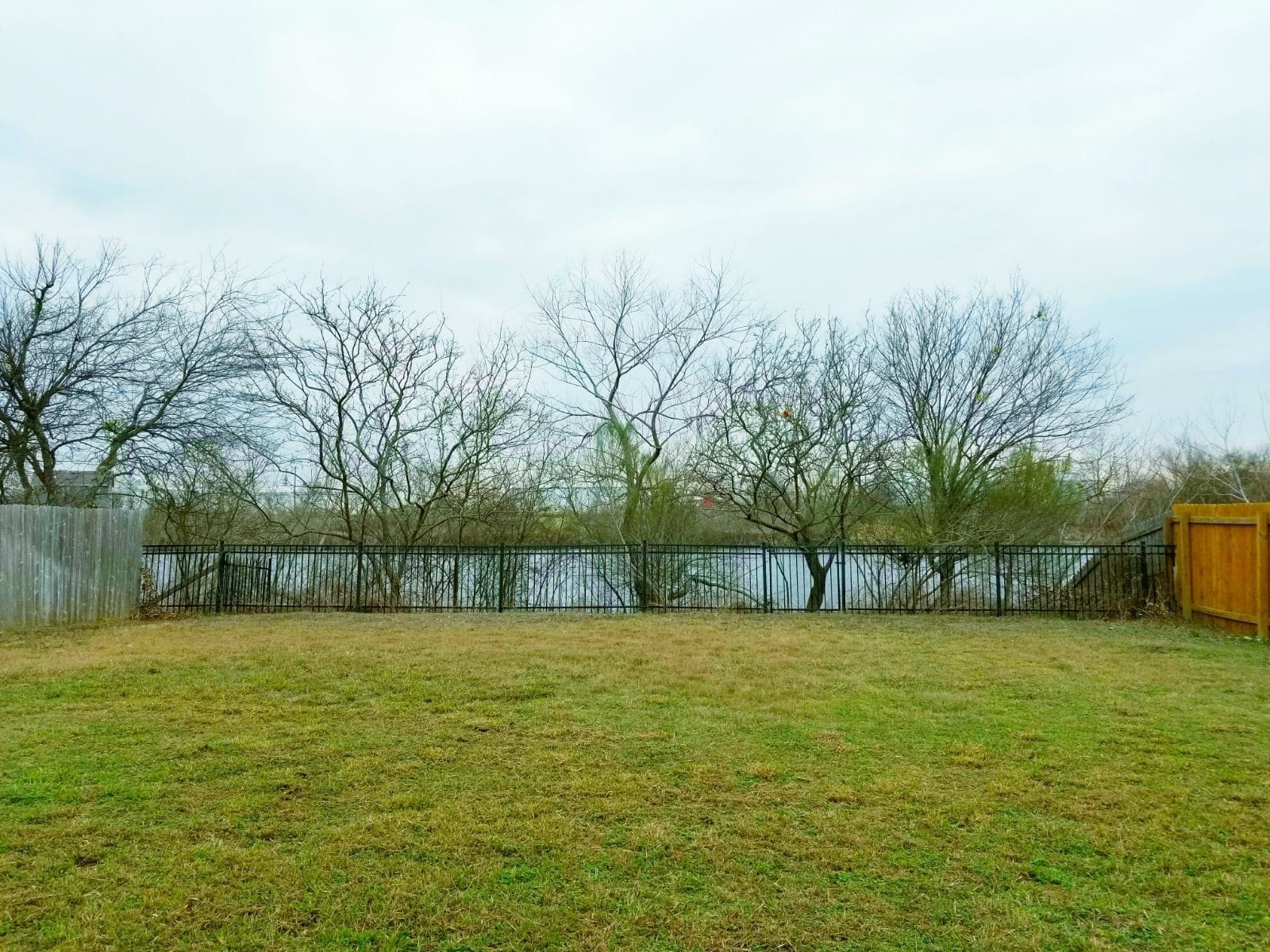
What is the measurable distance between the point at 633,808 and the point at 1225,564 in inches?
362

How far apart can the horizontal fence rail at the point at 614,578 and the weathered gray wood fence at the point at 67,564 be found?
996mm

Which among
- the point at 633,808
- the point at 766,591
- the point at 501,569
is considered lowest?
the point at 633,808

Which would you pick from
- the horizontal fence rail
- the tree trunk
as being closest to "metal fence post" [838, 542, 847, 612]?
the horizontal fence rail

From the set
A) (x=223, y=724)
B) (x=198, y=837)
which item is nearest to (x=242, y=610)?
(x=223, y=724)

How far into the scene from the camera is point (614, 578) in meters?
13.0

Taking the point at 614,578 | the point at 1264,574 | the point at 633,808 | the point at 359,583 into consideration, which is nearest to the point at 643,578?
the point at 614,578

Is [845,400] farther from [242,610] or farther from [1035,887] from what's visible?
[1035,887]

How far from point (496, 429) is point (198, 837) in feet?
41.9

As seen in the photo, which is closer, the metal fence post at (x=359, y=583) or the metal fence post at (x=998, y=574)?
the metal fence post at (x=998, y=574)

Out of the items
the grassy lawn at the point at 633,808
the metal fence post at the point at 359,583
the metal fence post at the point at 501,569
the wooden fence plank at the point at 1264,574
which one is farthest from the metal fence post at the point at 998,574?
the metal fence post at the point at 359,583

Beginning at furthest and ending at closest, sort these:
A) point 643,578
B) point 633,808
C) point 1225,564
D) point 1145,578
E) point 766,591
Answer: point 643,578, point 766,591, point 1145,578, point 1225,564, point 633,808

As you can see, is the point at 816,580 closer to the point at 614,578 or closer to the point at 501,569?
the point at 614,578

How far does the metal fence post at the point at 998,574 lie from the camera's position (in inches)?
451

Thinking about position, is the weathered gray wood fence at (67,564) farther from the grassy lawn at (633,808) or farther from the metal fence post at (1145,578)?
the metal fence post at (1145,578)
